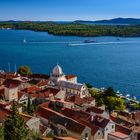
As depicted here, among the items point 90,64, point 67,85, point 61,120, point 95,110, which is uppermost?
point 61,120

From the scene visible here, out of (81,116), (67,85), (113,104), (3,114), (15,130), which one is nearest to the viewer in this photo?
(15,130)

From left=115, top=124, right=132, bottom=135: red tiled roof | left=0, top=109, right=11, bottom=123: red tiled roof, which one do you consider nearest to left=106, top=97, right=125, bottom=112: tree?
left=115, top=124, right=132, bottom=135: red tiled roof

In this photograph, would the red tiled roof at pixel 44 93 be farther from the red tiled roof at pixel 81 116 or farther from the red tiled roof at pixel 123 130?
the red tiled roof at pixel 123 130

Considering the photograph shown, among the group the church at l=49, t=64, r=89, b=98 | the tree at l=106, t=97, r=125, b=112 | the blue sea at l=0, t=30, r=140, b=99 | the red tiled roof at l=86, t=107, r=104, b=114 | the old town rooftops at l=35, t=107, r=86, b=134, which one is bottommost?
the blue sea at l=0, t=30, r=140, b=99

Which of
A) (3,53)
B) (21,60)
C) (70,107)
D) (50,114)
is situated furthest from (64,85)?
(3,53)

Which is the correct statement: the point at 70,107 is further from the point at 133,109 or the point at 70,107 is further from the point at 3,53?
the point at 3,53

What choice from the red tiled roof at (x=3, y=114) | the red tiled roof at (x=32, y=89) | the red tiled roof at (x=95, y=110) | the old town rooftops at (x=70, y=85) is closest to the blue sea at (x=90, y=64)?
the old town rooftops at (x=70, y=85)

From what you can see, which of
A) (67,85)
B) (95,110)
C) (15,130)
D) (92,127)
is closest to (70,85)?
(67,85)

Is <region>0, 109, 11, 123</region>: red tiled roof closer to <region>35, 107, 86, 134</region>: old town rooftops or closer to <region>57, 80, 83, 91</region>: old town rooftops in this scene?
<region>35, 107, 86, 134</region>: old town rooftops

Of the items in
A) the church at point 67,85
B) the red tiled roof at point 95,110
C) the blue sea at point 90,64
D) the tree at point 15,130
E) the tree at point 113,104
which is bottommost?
the blue sea at point 90,64

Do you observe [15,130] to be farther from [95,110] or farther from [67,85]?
[67,85]

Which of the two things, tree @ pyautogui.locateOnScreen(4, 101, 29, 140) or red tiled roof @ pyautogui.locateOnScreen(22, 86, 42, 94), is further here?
red tiled roof @ pyautogui.locateOnScreen(22, 86, 42, 94)

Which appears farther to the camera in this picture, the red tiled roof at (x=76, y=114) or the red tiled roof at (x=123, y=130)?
the red tiled roof at (x=76, y=114)
